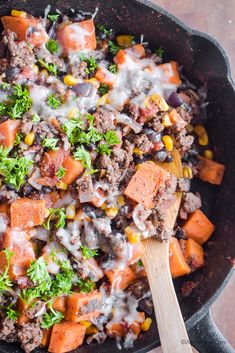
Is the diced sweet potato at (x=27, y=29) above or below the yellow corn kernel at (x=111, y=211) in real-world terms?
above

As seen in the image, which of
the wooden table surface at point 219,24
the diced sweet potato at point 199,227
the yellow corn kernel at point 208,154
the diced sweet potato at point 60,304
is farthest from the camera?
the wooden table surface at point 219,24

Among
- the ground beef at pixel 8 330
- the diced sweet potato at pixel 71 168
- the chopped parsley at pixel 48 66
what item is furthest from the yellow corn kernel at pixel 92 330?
the chopped parsley at pixel 48 66

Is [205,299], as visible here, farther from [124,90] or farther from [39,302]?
[124,90]

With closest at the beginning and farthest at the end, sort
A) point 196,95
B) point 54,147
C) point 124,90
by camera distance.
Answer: point 54,147
point 124,90
point 196,95

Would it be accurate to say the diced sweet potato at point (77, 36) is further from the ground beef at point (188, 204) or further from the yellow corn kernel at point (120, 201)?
the ground beef at point (188, 204)

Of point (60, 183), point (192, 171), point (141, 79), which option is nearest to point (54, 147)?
point (60, 183)

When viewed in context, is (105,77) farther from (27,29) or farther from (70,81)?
(27,29)
